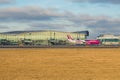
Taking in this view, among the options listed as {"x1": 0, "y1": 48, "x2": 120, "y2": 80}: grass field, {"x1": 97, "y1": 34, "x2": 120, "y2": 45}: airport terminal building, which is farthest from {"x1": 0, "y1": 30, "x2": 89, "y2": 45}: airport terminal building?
{"x1": 0, "y1": 48, "x2": 120, "y2": 80}: grass field

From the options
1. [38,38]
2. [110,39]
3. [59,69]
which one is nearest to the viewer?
[59,69]

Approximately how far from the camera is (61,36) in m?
154

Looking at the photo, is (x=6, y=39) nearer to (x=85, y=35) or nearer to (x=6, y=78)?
(x=85, y=35)

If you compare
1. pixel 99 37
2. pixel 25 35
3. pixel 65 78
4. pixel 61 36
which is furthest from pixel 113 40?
pixel 65 78

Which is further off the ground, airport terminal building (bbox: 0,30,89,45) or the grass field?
airport terminal building (bbox: 0,30,89,45)

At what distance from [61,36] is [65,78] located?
132 meters

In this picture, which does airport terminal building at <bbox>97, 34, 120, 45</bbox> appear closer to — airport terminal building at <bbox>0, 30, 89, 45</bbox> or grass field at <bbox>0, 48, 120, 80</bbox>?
airport terminal building at <bbox>0, 30, 89, 45</bbox>

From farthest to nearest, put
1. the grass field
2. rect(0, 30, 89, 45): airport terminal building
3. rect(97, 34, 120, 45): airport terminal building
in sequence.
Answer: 1. rect(97, 34, 120, 45): airport terminal building
2. rect(0, 30, 89, 45): airport terminal building
3. the grass field

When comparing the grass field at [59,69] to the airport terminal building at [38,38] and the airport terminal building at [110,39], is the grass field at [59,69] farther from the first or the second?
the airport terminal building at [110,39]

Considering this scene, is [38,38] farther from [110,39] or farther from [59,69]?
[59,69]

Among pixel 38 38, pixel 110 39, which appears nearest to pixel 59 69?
pixel 38 38

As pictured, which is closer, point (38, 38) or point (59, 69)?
point (59, 69)

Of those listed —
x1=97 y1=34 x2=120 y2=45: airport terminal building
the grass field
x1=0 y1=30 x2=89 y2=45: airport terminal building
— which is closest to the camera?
the grass field

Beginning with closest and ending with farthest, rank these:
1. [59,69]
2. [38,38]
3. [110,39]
→ [59,69]
[38,38]
[110,39]
